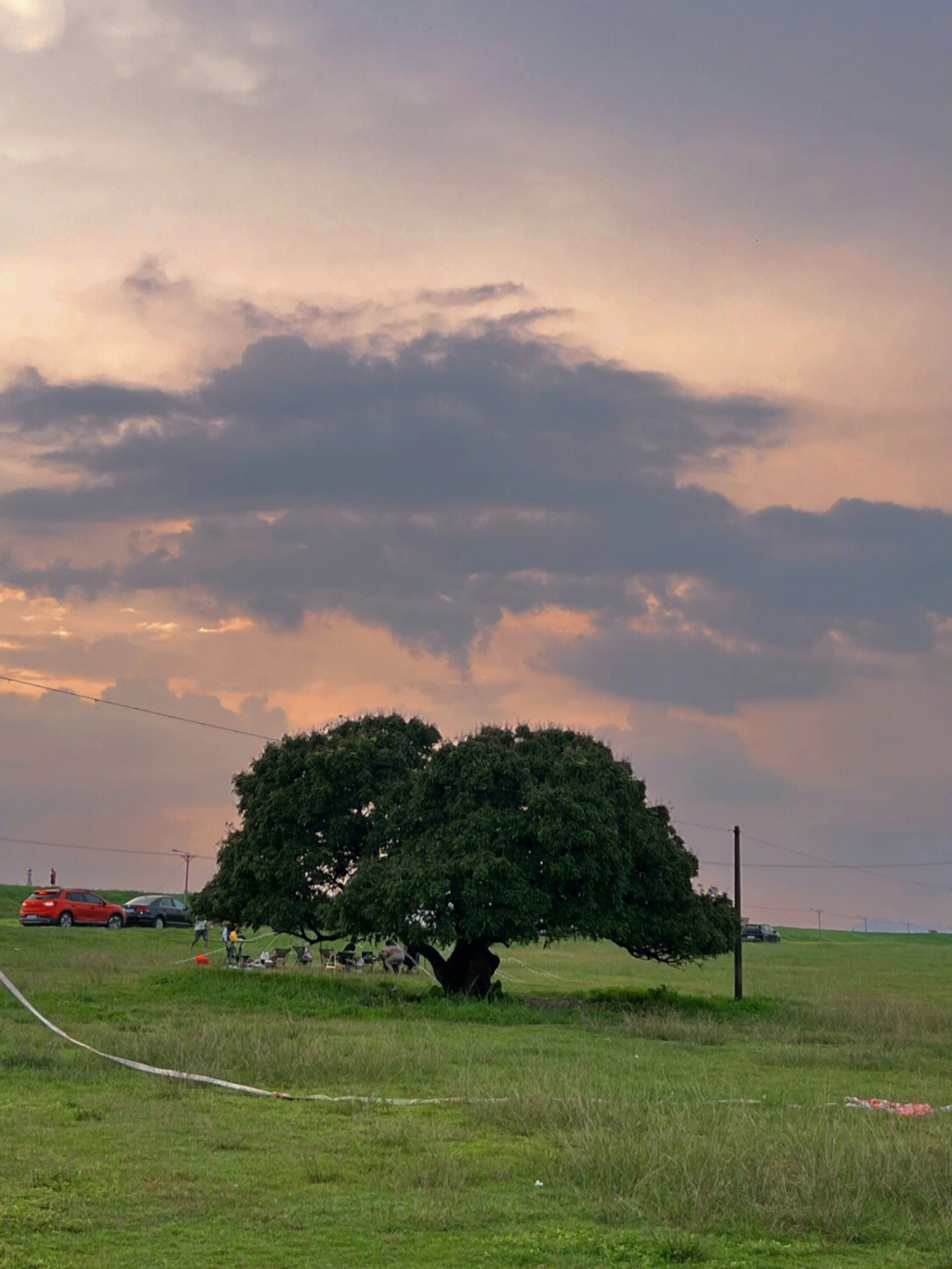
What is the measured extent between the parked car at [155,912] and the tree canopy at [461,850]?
26749 millimetres

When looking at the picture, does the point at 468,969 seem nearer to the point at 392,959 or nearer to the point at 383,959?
the point at 383,959

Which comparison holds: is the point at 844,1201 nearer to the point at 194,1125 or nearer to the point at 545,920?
the point at 194,1125

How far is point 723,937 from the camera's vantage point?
3719 cm

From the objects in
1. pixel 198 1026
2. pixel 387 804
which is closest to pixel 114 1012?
pixel 198 1026

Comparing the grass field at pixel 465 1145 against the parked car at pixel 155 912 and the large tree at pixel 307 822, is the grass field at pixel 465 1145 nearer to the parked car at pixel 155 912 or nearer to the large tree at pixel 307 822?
the large tree at pixel 307 822

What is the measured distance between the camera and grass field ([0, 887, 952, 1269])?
1066 centimetres

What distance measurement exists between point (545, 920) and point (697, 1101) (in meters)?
16.2

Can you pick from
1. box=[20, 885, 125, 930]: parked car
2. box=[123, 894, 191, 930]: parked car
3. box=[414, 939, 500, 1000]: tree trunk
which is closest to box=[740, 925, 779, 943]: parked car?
box=[123, 894, 191, 930]: parked car

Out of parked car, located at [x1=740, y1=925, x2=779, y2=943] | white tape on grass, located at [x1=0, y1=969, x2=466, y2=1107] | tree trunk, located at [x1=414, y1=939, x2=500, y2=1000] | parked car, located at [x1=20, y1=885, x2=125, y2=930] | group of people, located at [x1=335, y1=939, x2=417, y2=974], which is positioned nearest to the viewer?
white tape on grass, located at [x1=0, y1=969, x2=466, y2=1107]

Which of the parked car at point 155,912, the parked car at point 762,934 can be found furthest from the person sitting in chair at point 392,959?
the parked car at point 762,934

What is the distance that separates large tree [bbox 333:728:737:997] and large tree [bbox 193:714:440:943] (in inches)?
35.6

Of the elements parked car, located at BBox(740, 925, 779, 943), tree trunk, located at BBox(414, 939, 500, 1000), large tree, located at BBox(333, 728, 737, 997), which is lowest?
parked car, located at BBox(740, 925, 779, 943)

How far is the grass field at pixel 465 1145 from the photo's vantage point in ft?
35.0

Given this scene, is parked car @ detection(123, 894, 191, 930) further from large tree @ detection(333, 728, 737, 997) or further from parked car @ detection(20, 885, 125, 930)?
large tree @ detection(333, 728, 737, 997)
